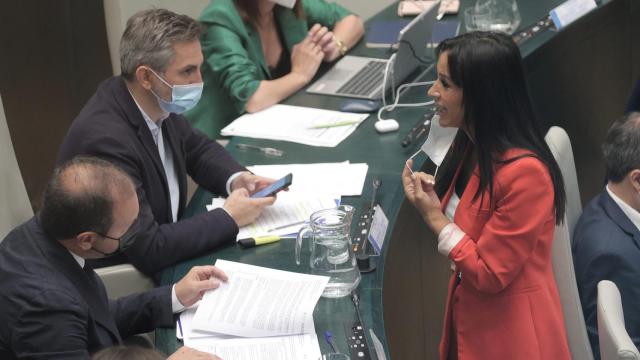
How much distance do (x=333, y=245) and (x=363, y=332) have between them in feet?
0.92

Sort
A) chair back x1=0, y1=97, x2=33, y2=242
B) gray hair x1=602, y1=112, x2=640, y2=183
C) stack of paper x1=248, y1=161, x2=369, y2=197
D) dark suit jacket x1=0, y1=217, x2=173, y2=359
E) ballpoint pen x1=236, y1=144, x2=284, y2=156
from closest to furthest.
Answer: dark suit jacket x1=0, y1=217, x2=173, y2=359, chair back x1=0, y1=97, x2=33, y2=242, gray hair x1=602, y1=112, x2=640, y2=183, stack of paper x1=248, y1=161, x2=369, y2=197, ballpoint pen x1=236, y1=144, x2=284, y2=156

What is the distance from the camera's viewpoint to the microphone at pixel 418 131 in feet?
9.12

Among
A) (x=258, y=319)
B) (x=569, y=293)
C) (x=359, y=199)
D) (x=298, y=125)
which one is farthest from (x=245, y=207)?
(x=569, y=293)

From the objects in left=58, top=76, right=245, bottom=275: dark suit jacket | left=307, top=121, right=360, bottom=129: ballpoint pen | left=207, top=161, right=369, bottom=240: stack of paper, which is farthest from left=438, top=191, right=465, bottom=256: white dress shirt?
left=307, top=121, right=360, bottom=129: ballpoint pen

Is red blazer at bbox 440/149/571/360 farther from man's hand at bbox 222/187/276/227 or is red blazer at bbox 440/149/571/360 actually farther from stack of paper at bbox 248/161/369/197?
man's hand at bbox 222/187/276/227

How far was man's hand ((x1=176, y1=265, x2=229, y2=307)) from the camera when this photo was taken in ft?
6.44

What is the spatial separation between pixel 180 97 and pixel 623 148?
1.23m

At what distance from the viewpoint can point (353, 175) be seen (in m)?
2.57

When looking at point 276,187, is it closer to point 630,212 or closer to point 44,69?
point 630,212

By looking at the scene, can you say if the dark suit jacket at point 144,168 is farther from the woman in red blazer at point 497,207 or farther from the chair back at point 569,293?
the chair back at point 569,293

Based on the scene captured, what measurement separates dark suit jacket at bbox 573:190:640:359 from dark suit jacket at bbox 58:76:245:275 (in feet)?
3.08

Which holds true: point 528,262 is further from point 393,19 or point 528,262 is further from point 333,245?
point 393,19

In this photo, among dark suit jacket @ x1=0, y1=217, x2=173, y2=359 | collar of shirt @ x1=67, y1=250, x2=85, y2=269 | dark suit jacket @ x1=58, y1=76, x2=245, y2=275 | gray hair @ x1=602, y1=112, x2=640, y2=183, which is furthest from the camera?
gray hair @ x1=602, y1=112, x2=640, y2=183

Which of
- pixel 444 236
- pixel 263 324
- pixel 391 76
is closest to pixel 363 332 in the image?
pixel 263 324
